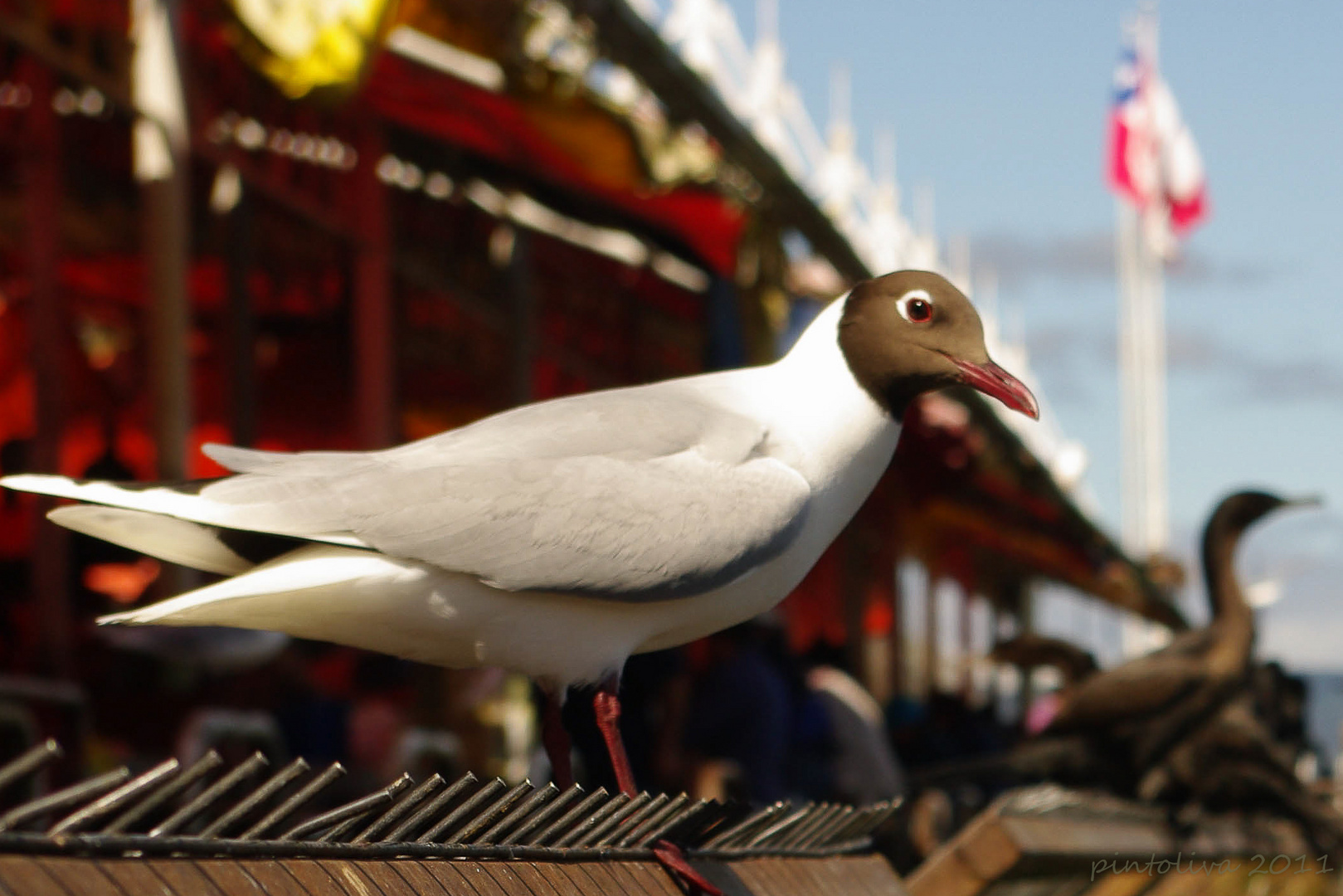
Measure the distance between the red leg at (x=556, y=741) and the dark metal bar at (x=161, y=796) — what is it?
5.14 feet

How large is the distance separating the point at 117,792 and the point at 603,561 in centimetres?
153

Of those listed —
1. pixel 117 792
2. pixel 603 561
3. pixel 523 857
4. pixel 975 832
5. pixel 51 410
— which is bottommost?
pixel 975 832

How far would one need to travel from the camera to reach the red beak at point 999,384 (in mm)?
3160

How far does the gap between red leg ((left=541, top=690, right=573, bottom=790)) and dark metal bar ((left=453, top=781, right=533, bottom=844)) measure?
3.39 feet

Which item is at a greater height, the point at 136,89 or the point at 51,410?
the point at 136,89

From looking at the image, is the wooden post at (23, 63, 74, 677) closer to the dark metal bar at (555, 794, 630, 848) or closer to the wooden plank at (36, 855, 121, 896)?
the dark metal bar at (555, 794, 630, 848)

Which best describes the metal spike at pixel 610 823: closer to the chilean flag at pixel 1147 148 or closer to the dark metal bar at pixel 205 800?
the dark metal bar at pixel 205 800

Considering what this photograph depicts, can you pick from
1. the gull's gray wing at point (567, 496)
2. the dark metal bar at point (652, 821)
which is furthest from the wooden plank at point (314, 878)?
the gull's gray wing at point (567, 496)

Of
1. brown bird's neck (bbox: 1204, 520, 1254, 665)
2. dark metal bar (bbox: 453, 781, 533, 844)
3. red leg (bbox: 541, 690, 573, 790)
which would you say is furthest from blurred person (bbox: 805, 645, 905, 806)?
dark metal bar (bbox: 453, 781, 533, 844)

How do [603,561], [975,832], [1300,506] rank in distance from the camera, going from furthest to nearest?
[1300,506] → [975,832] → [603,561]

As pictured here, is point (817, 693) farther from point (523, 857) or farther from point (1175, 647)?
point (523, 857)

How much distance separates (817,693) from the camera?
944 cm

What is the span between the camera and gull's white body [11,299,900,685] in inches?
105

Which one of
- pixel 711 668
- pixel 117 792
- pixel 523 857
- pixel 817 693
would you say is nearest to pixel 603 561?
pixel 523 857
